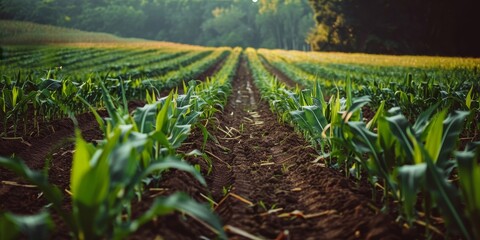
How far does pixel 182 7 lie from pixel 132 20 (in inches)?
712

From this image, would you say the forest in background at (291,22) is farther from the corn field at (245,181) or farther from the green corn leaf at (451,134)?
the green corn leaf at (451,134)

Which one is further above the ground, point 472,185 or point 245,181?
point 472,185

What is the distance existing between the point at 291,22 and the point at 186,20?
96.9ft

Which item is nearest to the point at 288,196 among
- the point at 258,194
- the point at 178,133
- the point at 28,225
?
the point at 258,194

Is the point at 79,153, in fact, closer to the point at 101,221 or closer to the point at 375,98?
the point at 101,221

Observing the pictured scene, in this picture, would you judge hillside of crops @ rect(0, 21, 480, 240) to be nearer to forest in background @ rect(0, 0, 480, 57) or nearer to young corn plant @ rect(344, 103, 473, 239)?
young corn plant @ rect(344, 103, 473, 239)

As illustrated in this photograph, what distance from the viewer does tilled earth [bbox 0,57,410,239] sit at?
197cm

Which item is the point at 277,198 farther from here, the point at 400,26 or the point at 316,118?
the point at 400,26

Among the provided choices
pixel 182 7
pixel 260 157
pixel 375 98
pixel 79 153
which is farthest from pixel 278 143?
pixel 182 7

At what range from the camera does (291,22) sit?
76.6m

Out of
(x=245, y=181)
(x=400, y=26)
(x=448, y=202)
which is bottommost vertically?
(x=245, y=181)

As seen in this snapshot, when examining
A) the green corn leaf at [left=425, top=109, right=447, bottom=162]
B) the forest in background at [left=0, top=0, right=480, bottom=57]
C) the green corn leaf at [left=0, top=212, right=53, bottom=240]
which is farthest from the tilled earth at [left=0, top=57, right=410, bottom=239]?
the forest in background at [left=0, top=0, right=480, bottom=57]

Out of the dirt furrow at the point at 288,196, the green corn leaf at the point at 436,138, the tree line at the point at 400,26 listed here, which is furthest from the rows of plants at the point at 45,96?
the tree line at the point at 400,26

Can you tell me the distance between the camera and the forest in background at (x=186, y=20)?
2901 inches
